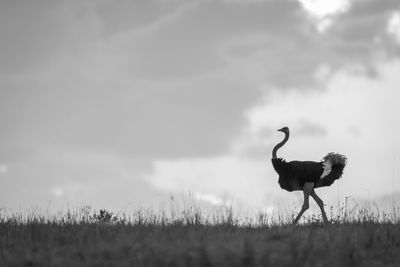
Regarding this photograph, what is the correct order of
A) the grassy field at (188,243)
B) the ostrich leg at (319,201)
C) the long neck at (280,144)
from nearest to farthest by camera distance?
the grassy field at (188,243) < the ostrich leg at (319,201) < the long neck at (280,144)

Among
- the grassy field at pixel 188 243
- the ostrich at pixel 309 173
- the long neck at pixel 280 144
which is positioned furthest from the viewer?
the long neck at pixel 280 144

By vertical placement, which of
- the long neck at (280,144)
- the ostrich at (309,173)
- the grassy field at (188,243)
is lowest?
the grassy field at (188,243)

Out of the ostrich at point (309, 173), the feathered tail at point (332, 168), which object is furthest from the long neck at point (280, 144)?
the feathered tail at point (332, 168)

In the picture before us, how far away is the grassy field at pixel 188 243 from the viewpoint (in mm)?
9344

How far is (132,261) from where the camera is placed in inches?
366

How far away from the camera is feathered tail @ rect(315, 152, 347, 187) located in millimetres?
16741

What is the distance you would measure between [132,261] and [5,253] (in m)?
2.37

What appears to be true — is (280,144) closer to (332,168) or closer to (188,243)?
(332,168)

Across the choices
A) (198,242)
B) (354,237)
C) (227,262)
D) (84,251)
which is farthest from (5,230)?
(354,237)

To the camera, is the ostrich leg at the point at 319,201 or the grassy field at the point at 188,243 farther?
the ostrich leg at the point at 319,201

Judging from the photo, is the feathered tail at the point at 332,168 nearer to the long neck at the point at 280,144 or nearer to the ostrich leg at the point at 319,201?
the ostrich leg at the point at 319,201

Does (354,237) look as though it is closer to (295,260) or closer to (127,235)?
(295,260)

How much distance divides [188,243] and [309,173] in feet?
22.2

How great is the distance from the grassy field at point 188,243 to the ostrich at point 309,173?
1950mm
